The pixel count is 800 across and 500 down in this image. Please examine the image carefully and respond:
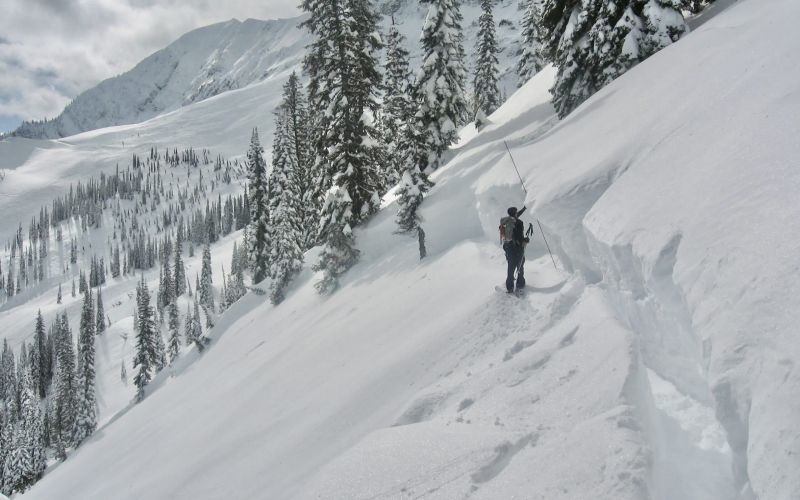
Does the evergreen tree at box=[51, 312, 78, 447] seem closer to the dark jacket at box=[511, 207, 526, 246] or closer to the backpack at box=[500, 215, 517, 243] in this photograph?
the backpack at box=[500, 215, 517, 243]

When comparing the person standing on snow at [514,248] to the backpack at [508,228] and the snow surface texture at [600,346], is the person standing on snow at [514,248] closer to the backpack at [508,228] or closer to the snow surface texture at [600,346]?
the backpack at [508,228]

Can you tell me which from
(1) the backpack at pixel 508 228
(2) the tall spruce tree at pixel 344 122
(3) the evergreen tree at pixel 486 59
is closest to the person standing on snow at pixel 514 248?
(1) the backpack at pixel 508 228

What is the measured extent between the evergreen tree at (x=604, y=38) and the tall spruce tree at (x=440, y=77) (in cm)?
639

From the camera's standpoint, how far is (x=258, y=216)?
132 ft

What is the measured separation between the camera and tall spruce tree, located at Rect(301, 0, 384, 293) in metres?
23.1

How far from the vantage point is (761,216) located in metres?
5.14

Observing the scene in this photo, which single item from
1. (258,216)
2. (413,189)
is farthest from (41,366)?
(413,189)

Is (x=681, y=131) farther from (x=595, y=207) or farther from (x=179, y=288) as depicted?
(x=179, y=288)

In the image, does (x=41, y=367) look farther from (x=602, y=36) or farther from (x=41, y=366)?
(x=602, y=36)

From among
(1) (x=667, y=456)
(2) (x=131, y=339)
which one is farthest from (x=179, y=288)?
(1) (x=667, y=456)

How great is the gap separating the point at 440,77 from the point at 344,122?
5.09 meters

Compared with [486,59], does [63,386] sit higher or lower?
lower

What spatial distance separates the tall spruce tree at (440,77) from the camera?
2330 cm

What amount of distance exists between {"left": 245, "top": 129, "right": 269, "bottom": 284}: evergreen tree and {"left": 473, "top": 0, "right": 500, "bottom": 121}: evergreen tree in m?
18.8
